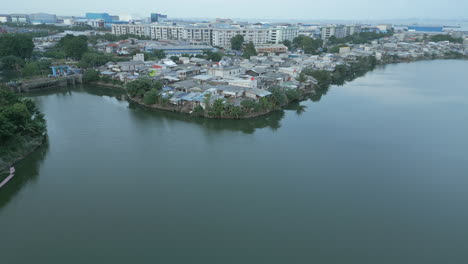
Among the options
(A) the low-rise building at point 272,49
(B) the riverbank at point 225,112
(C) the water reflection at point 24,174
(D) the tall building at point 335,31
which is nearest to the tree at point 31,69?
(B) the riverbank at point 225,112

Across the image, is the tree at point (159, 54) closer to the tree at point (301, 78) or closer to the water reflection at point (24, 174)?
the tree at point (301, 78)

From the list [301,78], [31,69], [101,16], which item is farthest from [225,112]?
[101,16]

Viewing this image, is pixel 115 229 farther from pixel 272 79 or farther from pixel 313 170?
pixel 272 79

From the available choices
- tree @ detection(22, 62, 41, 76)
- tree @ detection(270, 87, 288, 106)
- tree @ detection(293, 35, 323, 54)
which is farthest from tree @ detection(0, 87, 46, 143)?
tree @ detection(293, 35, 323, 54)

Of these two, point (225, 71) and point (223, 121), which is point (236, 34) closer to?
point (225, 71)

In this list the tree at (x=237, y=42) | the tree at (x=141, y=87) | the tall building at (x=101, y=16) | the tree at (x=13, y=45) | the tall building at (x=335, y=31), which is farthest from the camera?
the tall building at (x=101, y=16)

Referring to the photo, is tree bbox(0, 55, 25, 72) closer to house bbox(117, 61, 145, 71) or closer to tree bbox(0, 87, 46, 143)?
house bbox(117, 61, 145, 71)

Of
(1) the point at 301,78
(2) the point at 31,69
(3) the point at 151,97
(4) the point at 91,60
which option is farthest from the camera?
(4) the point at 91,60

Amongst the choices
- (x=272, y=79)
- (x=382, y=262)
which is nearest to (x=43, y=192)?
(x=382, y=262)
